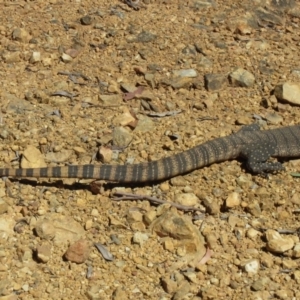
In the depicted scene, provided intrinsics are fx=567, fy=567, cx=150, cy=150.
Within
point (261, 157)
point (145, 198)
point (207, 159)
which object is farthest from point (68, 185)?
point (261, 157)

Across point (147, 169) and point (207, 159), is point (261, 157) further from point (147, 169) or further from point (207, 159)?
point (147, 169)

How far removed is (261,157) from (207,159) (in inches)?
29.5

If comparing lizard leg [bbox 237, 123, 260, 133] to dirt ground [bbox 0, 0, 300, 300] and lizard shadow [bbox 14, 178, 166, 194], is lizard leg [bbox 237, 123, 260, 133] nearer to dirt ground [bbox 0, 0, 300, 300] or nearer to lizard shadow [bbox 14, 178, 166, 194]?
dirt ground [bbox 0, 0, 300, 300]

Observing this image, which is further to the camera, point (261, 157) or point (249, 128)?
point (249, 128)

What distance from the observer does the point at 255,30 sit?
854 cm

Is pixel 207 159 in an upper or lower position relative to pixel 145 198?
upper

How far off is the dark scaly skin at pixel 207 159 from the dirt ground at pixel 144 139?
0.14m

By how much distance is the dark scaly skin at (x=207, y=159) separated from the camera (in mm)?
5781

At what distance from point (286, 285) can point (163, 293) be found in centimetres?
113

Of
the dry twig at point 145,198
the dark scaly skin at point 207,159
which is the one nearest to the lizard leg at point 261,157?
the dark scaly skin at point 207,159

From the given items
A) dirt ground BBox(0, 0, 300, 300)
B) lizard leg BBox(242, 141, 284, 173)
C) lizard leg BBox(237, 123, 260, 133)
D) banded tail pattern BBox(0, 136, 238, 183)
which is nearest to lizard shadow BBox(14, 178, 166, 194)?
dirt ground BBox(0, 0, 300, 300)

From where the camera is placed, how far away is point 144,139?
21.6 ft

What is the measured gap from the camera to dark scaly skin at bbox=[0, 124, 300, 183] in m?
5.78

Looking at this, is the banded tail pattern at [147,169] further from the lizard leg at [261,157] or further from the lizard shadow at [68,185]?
the lizard leg at [261,157]
